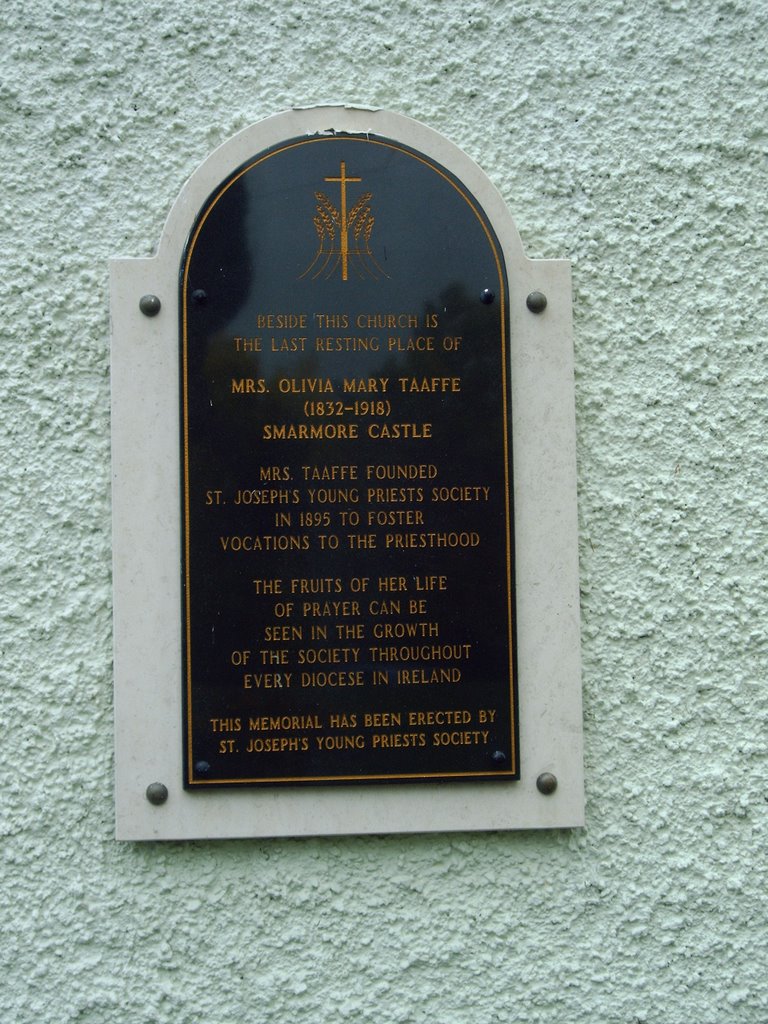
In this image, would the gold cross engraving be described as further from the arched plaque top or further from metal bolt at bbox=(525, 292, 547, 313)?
metal bolt at bbox=(525, 292, 547, 313)

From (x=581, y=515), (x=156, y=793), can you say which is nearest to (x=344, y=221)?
(x=581, y=515)

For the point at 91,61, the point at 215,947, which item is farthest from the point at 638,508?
the point at 91,61

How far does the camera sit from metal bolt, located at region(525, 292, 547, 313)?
2316 mm

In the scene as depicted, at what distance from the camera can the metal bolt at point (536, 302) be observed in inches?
91.2

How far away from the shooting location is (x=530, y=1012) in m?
2.27

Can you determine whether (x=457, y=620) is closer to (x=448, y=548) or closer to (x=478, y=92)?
(x=448, y=548)

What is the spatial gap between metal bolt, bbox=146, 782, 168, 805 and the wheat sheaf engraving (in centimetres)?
121

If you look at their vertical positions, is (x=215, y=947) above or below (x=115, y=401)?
below

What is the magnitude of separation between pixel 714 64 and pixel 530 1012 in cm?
228

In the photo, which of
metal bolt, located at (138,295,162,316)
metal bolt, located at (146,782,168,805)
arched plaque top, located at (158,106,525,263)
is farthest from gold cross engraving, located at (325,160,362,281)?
metal bolt, located at (146,782,168,805)

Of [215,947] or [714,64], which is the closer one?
[215,947]

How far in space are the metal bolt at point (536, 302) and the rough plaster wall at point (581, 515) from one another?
0.34 feet

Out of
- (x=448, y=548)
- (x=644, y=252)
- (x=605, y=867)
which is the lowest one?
(x=605, y=867)

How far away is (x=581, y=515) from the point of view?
2359 millimetres
